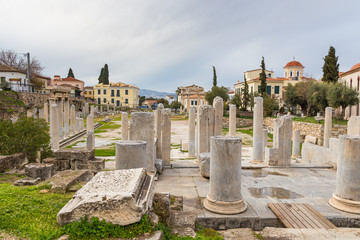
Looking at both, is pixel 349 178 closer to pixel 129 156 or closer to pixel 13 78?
pixel 129 156

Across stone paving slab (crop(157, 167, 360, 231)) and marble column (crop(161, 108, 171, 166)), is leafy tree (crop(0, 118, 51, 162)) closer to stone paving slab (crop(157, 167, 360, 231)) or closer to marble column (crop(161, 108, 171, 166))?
marble column (crop(161, 108, 171, 166))

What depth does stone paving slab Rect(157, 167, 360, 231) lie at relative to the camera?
5.57 metres

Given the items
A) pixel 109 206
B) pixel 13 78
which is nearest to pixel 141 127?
pixel 109 206

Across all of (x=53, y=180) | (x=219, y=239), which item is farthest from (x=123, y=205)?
(x=53, y=180)

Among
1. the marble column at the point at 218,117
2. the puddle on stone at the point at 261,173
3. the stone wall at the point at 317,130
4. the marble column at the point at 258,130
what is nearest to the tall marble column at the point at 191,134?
the marble column at the point at 218,117

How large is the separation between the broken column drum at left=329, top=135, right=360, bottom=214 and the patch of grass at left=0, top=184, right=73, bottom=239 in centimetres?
596

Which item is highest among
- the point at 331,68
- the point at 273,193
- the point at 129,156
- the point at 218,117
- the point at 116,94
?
the point at 331,68

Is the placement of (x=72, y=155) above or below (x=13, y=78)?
below

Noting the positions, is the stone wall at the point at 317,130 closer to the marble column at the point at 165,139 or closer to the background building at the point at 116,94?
the marble column at the point at 165,139

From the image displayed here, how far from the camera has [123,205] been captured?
3867mm

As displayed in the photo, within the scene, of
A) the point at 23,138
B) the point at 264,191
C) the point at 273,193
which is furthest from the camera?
the point at 23,138

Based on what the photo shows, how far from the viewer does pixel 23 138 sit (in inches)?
420

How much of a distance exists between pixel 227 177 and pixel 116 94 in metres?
81.6

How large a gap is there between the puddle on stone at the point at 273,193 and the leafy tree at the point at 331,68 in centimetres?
3312
